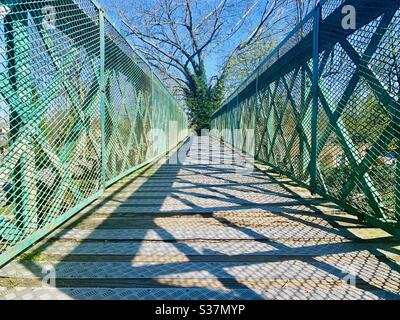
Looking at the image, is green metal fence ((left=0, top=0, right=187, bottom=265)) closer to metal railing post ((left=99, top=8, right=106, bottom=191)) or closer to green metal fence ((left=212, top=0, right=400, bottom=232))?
metal railing post ((left=99, top=8, right=106, bottom=191))

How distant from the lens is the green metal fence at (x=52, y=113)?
56.0 inches

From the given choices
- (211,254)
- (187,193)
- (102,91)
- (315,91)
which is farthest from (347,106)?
(102,91)

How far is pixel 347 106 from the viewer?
2.10m

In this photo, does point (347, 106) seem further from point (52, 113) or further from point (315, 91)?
point (52, 113)

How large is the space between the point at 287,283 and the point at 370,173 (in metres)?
1.07

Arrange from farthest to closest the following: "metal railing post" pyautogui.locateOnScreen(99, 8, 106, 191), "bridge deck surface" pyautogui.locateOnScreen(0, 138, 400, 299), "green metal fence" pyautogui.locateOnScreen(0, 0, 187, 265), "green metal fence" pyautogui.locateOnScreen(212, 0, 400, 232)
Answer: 1. "metal railing post" pyautogui.locateOnScreen(99, 8, 106, 191)
2. "green metal fence" pyautogui.locateOnScreen(212, 0, 400, 232)
3. "green metal fence" pyautogui.locateOnScreen(0, 0, 187, 265)
4. "bridge deck surface" pyautogui.locateOnScreen(0, 138, 400, 299)

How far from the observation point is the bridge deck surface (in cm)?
120

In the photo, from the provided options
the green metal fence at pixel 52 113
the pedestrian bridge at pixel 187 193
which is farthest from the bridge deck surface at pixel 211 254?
the green metal fence at pixel 52 113

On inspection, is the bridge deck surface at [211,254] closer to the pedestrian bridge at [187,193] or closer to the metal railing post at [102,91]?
the pedestrian bridge at [187,193]

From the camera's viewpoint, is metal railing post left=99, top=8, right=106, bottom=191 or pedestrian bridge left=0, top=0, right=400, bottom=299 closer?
pedestrian bridge left=0, top=0, right=400, bottom=299

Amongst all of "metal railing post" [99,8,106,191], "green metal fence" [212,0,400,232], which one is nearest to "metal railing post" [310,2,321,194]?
"green metal fence" [212,0,400,232]

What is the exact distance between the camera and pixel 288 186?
323cm

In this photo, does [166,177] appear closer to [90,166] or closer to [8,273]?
[90,166]
